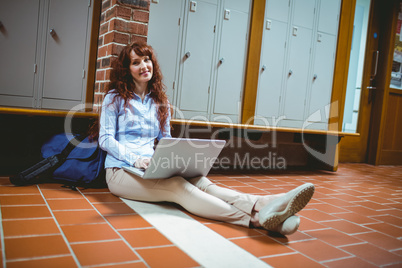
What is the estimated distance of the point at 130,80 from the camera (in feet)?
7.34

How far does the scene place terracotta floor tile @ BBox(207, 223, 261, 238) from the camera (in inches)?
65.4

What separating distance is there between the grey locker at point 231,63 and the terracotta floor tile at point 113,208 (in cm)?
214

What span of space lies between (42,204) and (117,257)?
2.56 ft

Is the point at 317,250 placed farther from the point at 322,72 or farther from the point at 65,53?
the point at 322,72

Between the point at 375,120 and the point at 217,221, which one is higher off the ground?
the point at 375,120

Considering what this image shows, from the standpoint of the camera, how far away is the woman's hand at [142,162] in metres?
1.90

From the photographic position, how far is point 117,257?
50.9 inches

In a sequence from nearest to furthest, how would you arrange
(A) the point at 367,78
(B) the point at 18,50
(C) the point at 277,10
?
(B) the point at 18,50 → (C) the point at 277,10 → (A) the point at 367,78

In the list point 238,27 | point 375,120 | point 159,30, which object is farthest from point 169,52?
point 375,120

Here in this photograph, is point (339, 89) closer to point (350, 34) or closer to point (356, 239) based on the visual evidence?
point (350, 34)

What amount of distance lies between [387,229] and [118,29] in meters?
2.19

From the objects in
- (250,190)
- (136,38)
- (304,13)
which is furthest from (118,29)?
(304,13)

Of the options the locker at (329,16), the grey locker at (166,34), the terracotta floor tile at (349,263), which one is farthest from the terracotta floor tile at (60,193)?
the locker at (329,16)

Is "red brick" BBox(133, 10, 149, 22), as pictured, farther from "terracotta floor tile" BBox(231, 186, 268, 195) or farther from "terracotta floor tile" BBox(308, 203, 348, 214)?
"terracotta floor tile" BBox(308, 203, 348, 214)
